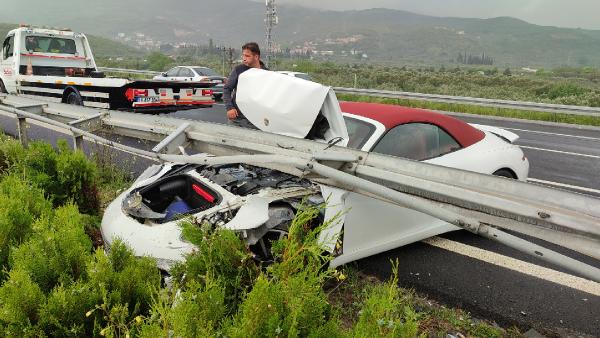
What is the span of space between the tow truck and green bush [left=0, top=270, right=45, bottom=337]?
8080mm

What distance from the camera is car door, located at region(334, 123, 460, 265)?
3732 millimetres

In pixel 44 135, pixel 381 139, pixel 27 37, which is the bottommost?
pixel 44 135

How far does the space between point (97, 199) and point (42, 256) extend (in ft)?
7.99

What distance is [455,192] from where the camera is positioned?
295 cm

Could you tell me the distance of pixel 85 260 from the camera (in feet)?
8.05

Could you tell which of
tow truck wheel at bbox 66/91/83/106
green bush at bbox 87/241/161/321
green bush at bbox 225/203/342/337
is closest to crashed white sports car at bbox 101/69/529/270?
green bush at bbox 87/241/161/321

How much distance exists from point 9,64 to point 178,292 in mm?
13151

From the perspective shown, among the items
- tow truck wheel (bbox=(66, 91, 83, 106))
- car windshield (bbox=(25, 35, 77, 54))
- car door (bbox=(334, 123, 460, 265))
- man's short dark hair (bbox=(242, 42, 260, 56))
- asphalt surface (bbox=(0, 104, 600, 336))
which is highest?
car windshield (bbox=(25, 35, 77, 54))

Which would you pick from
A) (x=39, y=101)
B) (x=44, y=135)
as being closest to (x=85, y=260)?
(x=39, y=101)

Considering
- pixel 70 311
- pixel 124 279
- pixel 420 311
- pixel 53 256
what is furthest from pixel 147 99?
pixel 70 311

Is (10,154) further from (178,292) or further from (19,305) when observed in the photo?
(178,292)

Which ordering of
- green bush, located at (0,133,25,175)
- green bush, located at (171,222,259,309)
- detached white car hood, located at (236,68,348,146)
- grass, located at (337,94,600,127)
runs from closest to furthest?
green bush, located at (171,222,259,309) → detached white car hood, located at (236,68,348,146) → green bush, located at (0,133,25,175) → grass, located at (337,94,600,127)

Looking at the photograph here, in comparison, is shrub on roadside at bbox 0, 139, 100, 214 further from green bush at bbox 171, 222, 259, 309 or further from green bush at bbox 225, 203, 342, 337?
green bush at bbox 225, 203, 342, 337

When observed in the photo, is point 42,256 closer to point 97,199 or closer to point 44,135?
point 97,199
